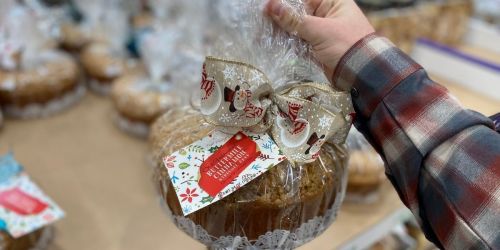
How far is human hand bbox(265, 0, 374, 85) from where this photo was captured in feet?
1.73

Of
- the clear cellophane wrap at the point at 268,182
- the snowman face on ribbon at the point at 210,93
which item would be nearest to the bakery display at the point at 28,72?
the clear cellophane wrap at the point at 268,182

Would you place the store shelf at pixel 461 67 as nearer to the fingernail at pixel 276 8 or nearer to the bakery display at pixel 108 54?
the bakery display at pixel 108 54

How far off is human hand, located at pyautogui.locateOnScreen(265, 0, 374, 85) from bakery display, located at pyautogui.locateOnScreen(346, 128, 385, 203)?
439 millimetres

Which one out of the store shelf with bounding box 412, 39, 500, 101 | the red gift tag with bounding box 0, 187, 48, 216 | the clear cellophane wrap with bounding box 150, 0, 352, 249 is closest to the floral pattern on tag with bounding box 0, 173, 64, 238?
the red gift tag with bounding box 0, 187, 48, 216

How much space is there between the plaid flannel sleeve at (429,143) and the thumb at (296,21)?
5 centimetres

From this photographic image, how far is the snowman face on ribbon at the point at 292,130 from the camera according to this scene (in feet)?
1.70

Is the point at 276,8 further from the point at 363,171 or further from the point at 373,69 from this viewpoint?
the point at 363,171

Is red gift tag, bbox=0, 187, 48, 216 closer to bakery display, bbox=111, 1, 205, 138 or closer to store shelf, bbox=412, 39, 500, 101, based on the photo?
bakery display, bbox=111, 1, 205, 138

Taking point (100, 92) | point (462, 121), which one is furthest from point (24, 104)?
point (462, 121)

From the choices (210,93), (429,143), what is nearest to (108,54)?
(210,93)

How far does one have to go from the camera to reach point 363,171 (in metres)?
0.97

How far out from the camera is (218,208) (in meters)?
0.52

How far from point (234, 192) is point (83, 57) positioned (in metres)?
0.96

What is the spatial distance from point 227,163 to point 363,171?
1.71 feet
